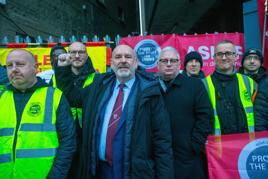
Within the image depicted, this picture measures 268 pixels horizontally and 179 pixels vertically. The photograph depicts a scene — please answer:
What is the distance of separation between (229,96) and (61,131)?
1741mm

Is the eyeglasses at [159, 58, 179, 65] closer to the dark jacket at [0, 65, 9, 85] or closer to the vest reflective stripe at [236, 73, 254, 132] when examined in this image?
the vest reflective stripe at [236, 73, 254, 132]

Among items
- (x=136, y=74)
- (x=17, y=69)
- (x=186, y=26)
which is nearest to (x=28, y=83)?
(x=17, y=69)

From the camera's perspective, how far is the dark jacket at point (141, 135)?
2982 mm

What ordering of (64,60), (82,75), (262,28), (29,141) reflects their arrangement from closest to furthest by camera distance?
(29,141) < (64,60) < (82,75) < (262,28)

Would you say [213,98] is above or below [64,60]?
below

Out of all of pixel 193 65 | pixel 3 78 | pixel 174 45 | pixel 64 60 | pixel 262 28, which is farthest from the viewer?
pixel 174 45

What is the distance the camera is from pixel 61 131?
311cm

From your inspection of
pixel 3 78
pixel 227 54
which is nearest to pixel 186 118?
pixel 227 54

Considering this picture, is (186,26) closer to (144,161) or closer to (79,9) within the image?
(79,9)

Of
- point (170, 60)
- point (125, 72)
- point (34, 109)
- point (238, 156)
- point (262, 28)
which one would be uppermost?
point (262, 28)

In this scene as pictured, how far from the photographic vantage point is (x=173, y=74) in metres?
3.53

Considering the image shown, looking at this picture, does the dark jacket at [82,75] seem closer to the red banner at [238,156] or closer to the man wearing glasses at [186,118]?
the man wearing glasses at [186,118]

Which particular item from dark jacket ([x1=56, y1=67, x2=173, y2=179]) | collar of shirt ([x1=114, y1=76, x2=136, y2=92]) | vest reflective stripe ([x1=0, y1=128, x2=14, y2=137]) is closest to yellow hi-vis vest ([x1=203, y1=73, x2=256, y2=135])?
dark jacket ([x1=56, y1=67, x2=173, y2=179])

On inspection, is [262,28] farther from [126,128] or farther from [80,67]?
[126,128]
